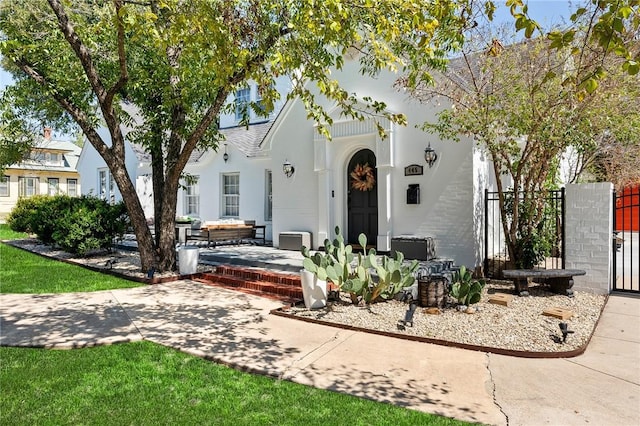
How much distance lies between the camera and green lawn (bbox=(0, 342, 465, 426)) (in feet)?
11.7

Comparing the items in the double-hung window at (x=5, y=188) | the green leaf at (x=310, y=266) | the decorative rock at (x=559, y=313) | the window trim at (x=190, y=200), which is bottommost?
the decorative rock at (x=559, y=313)

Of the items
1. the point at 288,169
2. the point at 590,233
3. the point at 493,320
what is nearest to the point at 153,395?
the point at 493,320

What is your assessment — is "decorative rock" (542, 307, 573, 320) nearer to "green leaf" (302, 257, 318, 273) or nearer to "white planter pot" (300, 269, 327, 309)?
"white planter pot" (300, 269, 327, 309)

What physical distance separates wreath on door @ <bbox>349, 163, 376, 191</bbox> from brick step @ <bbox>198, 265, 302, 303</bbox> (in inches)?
146

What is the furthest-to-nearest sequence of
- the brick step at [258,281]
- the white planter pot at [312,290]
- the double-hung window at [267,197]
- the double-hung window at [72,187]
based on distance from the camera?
the double-hung window at [72,187] < the double-hung window at [267,197] < the brick step at [258,281] < the white planter pot at [312,290]

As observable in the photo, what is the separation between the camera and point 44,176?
37125 millimetres

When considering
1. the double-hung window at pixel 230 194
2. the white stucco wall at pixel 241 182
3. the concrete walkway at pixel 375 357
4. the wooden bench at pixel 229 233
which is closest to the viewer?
the concrete walkway at pixel 375 357

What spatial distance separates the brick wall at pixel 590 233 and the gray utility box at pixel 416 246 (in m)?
2.81

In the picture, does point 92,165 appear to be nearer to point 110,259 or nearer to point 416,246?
point 110,259

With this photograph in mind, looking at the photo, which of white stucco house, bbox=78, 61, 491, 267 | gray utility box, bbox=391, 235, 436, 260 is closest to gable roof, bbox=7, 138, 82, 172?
white stucco house, bbox=78, 61, 491, 267

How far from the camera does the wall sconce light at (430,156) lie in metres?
10.1

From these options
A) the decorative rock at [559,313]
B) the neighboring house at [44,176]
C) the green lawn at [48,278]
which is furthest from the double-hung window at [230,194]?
the neighboring house at [44,176]

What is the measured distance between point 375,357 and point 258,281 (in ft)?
15.3

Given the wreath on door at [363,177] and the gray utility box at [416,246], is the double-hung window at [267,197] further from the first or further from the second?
the gray utility box at [416,246]
